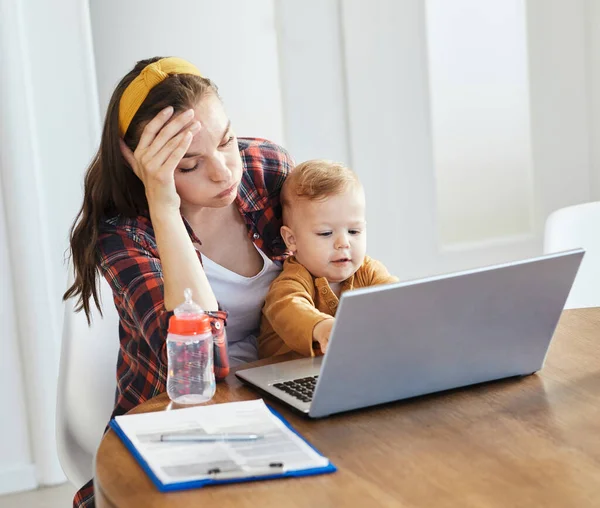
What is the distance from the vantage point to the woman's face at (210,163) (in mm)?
1519

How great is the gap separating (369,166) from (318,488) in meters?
2.06

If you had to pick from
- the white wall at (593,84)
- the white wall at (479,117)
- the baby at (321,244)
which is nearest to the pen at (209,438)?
the baby at (321,244)

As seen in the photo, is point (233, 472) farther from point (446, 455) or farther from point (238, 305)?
point (238, 305)

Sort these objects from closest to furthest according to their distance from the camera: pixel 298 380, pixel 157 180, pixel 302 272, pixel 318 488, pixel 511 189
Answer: pixel 318 488 < pixel 298 380 < pixel 157 180 < pixel 302 272 < pixel 511 189

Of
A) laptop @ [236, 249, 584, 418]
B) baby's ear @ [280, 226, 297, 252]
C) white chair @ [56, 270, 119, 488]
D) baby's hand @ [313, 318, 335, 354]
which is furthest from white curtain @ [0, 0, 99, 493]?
laptop @ [236, 249, 584, 418]

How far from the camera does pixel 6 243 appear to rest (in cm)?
258

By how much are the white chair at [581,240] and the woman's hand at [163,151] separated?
2.74 feet

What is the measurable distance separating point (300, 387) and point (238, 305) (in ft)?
1.40

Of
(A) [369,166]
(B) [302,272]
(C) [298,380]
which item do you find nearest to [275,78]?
(A) [369,166]

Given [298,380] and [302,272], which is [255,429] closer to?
[298,380]

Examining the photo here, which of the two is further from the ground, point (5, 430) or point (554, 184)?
point (554, 184)

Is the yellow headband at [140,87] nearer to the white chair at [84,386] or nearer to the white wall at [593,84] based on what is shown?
the white chair at [84,386]

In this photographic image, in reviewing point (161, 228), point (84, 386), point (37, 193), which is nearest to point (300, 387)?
point (161, 228)

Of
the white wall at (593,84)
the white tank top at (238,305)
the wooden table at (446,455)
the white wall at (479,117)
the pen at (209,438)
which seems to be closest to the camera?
the wooden table at (446,455)
